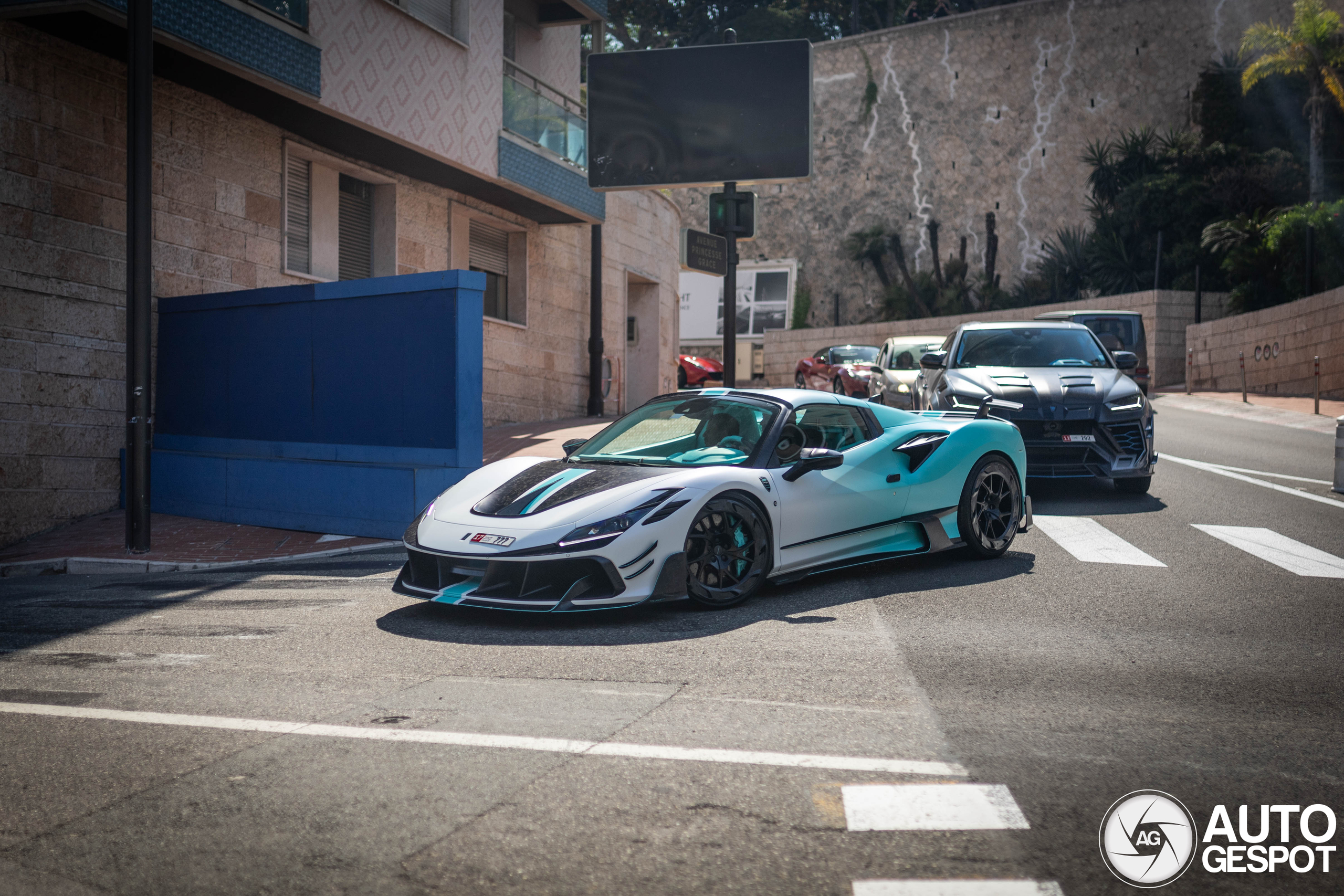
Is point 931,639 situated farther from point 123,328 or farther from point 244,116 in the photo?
point 244,116

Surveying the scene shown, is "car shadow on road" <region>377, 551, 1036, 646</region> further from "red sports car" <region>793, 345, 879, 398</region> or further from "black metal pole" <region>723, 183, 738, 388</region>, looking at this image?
"red sports car" <region>793, 345, 879, 398</region>

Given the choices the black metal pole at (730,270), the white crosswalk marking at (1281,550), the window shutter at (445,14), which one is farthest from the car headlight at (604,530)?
the window shutter at (445,14)

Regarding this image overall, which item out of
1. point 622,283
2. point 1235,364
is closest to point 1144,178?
point 1235,364

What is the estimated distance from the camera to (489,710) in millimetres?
4012

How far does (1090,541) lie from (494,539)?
4811 millimetres

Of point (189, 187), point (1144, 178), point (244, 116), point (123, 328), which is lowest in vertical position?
point (123, 328)

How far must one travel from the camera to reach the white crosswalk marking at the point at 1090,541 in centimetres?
748

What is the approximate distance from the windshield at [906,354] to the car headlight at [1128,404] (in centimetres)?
722

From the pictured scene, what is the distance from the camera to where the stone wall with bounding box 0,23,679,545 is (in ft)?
33.0

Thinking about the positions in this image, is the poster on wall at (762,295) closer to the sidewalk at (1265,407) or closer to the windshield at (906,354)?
the sidewalk at (1265,407)

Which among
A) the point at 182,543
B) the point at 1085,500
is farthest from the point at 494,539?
the point at 1085,500

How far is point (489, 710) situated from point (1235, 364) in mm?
29871

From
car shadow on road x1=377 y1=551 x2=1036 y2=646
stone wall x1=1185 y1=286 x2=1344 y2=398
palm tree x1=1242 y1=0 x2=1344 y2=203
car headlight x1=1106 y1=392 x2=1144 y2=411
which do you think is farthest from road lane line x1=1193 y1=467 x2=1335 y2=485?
palm tree x1=1242 y1=0 x2=1344 y2=203

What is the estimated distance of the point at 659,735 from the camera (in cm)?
→ 369
